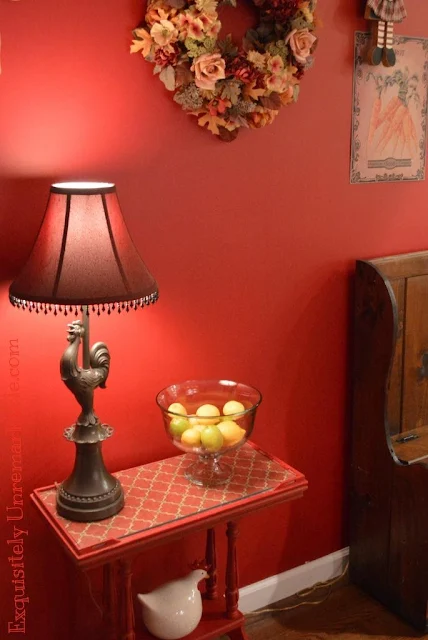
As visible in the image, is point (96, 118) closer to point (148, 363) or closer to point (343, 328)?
A: point (148, 363)

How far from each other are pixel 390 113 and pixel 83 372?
1.37m

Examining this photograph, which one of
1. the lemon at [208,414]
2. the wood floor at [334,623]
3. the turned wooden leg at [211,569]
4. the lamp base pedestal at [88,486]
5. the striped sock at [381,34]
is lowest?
the wood floor at [334,623]

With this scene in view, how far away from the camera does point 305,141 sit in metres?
2.29

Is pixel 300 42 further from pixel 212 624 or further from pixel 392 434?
pixel 212 624

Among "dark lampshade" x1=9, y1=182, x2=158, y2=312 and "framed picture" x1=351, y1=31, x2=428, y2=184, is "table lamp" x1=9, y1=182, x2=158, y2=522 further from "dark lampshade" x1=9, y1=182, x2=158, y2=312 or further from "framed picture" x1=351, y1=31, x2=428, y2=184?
"framed picture" x1=351, y1=31, x2=428, y2=184

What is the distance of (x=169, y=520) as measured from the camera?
180 centimetres

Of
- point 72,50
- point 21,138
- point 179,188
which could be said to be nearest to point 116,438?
point 179,188

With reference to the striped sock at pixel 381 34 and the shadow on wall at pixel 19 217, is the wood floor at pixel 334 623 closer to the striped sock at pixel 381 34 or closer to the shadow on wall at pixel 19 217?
the shadow on wall at pixel 19 217

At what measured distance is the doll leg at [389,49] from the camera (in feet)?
7.57

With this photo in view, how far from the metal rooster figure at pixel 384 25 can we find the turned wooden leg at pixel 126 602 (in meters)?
1.65

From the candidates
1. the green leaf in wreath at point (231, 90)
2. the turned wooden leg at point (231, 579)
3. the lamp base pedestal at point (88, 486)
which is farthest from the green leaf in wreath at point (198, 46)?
the turned wooden leg at point (231, 579)

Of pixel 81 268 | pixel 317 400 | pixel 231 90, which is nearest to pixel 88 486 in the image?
pixel 81 268

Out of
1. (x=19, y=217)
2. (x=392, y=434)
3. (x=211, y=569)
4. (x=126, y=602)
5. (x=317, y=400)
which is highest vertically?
(x=19, y=217)

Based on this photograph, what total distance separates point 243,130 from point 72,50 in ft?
1.81
